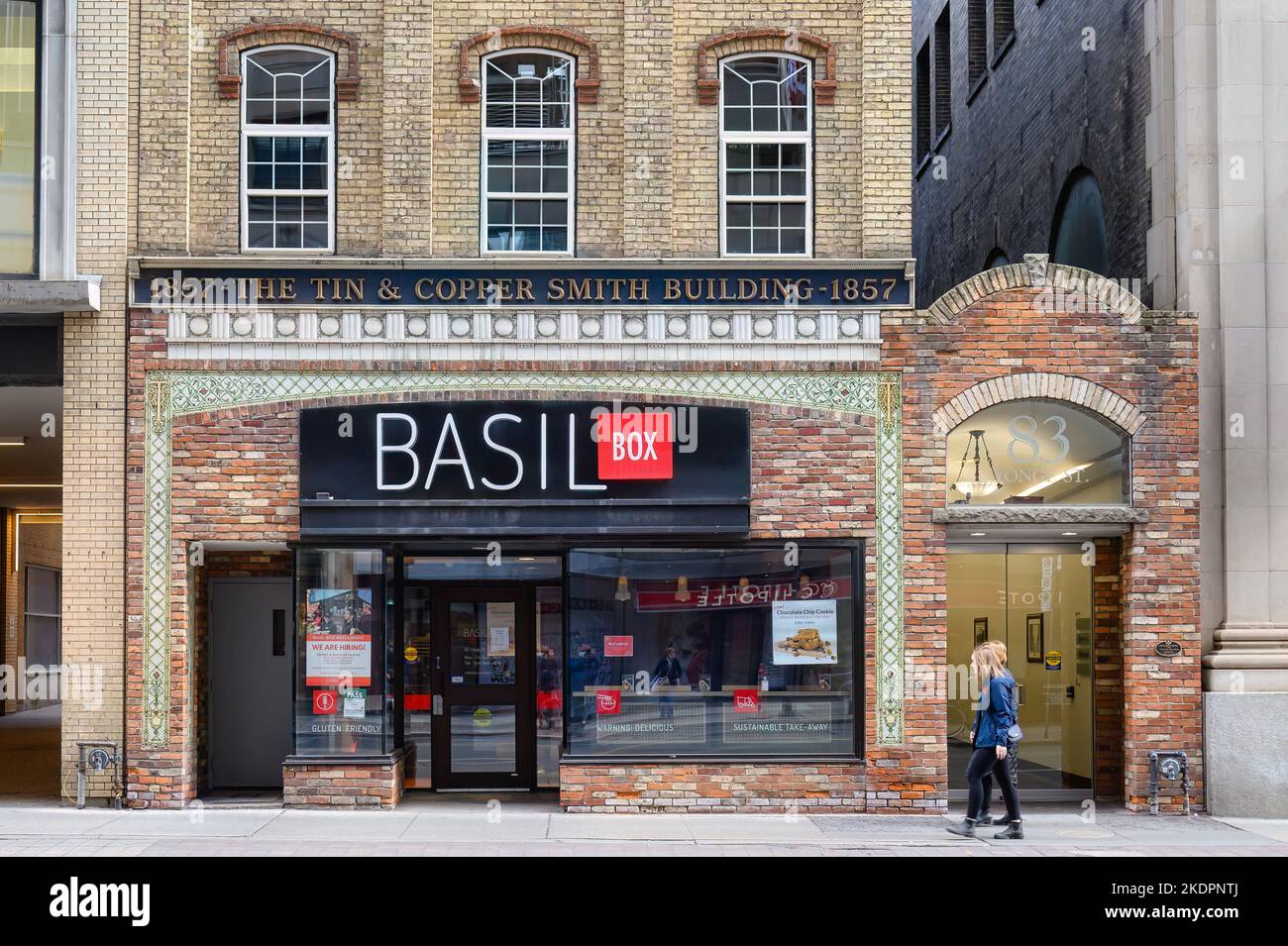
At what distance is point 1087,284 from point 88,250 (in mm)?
10531

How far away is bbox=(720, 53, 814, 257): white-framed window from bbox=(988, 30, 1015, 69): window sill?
27.2ft

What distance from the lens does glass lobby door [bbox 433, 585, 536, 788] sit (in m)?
15.7

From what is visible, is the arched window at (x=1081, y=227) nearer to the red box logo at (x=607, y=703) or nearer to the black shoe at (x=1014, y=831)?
the black shoe at (x=1014, y=831)

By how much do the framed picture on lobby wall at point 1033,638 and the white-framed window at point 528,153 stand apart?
670cm

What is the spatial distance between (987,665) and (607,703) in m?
3.98

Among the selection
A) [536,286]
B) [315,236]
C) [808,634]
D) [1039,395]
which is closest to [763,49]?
[536,286]

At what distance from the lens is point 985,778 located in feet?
43.3

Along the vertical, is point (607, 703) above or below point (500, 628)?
below

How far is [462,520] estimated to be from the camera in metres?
14.6

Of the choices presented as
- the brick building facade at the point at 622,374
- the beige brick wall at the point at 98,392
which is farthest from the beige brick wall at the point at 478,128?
the beige brick wall at the point at 98,392

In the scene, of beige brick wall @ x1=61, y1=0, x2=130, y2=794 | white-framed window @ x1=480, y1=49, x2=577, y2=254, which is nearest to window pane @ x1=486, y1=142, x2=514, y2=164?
white-framed window @ x1=480, y1=49, x2=577, y2=254

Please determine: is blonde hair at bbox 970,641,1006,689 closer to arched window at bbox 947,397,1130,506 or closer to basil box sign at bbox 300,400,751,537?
→ arched window at bbox 947,397,1130,506

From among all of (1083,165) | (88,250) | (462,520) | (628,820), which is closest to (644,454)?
(462,520)

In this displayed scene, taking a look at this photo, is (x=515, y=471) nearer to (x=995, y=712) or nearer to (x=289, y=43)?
(x=289, y=43)
